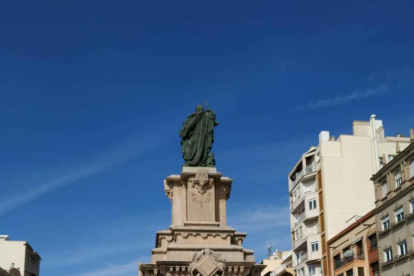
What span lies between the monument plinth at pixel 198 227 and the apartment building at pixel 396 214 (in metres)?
24.2

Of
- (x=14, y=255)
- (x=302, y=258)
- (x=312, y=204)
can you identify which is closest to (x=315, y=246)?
(x=302, y=258)

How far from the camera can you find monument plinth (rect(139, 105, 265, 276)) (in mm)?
31500

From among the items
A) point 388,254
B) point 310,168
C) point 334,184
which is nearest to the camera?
point 388,254

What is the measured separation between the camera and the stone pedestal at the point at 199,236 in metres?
31.5

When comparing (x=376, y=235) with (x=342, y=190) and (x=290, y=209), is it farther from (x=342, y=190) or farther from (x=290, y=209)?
(x=290, y=209)

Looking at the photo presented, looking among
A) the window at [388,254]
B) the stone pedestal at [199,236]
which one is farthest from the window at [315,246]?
the stone pedestal at [199,236]

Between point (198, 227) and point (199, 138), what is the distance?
5141mm

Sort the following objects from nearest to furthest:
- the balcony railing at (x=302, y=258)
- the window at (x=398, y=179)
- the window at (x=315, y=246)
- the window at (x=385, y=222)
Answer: the window at (x=398, y=179) → the window at (x=385, y=222) → the window at (x=315, y=246) → the balcony railing at (x=302, y=258)

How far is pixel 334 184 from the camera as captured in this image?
2943 inches

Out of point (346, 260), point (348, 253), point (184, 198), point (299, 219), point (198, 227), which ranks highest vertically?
point (299, 219)

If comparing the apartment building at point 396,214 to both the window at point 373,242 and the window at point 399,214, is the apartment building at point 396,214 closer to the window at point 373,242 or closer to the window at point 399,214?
the window at point 399,214

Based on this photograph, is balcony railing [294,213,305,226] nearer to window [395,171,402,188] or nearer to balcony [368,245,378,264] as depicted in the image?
balcony [368,245,378,264]

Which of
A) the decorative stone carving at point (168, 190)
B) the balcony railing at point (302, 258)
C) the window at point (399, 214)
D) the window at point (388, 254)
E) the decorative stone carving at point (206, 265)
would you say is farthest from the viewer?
the balcony railing at point (302, 258)

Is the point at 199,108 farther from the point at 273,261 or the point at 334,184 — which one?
the point at 273,261
